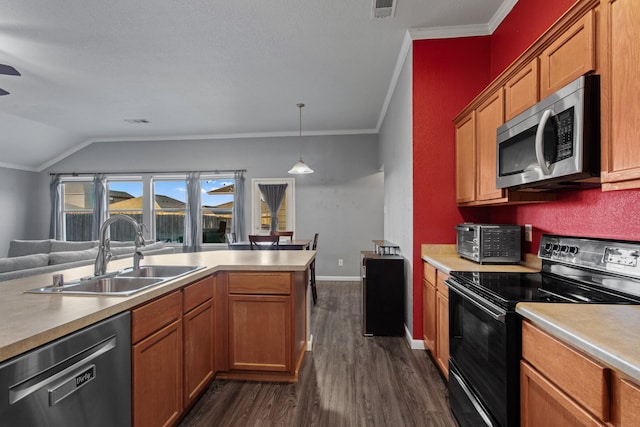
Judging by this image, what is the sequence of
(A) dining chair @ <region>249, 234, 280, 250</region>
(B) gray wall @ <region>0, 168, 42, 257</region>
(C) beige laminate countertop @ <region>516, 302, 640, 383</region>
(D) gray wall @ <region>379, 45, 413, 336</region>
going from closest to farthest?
(C) beige laminate countertop @ <region>516, 302, 640, 383</region>
(D) gray wall @ <region>379, 45, 413, 336</region>
(A) dining chair @ <region>249, 234, 280, 250</region>
(B) gray wall @ <region>0, 168, 42, 257</region>

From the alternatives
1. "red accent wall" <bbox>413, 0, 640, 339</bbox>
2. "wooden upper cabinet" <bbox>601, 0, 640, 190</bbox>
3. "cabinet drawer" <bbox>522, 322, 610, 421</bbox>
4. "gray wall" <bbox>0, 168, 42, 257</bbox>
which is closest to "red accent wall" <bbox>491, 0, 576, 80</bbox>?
"red accent wall" <bbox>413, 0, 640, 339</bbox>

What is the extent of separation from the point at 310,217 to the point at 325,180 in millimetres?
781

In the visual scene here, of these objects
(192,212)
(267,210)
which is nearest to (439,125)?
(267,210)

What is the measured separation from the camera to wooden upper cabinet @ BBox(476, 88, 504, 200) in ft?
6.79

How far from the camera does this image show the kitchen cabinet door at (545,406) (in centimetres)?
94

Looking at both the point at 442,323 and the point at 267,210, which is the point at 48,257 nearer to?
the point at 267,210

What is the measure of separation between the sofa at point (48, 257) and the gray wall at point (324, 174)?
84.8 inches

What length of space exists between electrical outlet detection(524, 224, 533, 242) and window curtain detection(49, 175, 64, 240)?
810 centimetres

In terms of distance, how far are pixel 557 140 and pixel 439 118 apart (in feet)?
4.89

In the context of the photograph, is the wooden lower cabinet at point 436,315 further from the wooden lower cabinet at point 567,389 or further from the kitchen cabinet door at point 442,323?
the wooden lower cabinet at point 567,389

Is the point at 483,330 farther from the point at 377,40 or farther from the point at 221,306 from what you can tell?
the point at 377,40

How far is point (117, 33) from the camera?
111 inches

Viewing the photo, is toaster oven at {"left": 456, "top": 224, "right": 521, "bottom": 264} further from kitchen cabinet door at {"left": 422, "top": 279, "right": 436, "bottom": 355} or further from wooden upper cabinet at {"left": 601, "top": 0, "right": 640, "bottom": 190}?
wooden upper cabinet at {"left": 601, "top": 0, "right": 640, "bottom": 190}

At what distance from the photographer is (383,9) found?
8.14 feet
